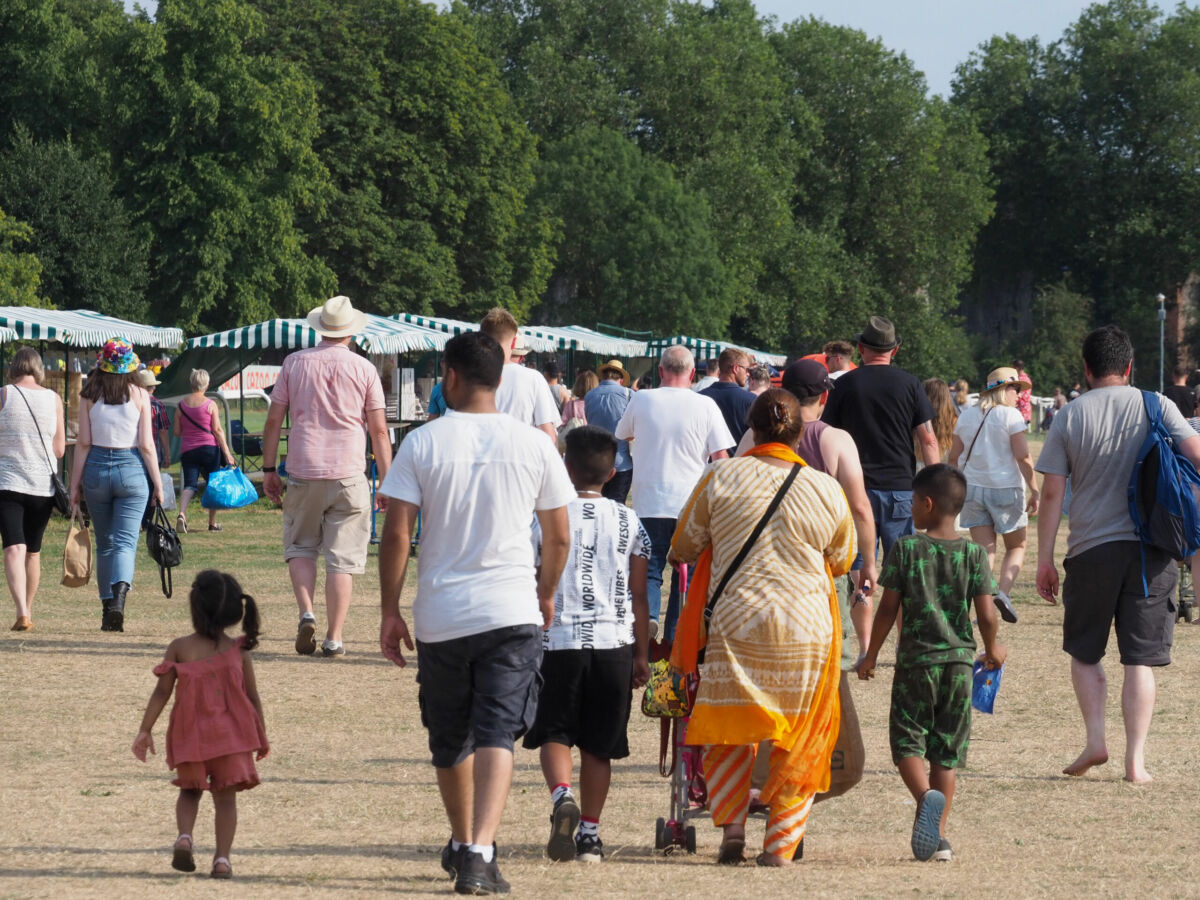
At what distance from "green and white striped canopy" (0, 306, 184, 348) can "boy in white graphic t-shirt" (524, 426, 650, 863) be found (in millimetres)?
14038

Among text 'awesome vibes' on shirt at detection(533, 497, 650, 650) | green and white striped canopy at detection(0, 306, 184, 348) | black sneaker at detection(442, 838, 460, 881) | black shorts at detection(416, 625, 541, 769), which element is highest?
green and white striped canopy at detection(0, 306, 184, 348)

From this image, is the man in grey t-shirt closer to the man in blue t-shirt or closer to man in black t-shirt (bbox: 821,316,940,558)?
man in black t-shirt (bbox: 821,316,940,558)

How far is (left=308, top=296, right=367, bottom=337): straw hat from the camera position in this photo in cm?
952

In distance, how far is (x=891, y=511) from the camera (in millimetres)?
9039

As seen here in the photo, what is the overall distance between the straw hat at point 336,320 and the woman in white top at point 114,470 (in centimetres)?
161

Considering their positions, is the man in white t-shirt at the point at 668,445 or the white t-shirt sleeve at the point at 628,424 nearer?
the man in white t-shirt at the point at 668,445

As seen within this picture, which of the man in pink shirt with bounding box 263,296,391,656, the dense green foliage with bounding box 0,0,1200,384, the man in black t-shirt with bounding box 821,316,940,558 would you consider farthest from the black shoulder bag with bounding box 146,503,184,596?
the dense green foliage with bounding box 0,0,1200,384

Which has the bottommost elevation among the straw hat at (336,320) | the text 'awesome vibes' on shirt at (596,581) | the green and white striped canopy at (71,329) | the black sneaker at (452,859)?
the black sneaker at (452,859)

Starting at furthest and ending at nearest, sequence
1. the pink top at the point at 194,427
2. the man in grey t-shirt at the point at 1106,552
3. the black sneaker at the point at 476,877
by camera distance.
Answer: the pink top at the point at 194,427 < the man in grey t-shirt at the point at 1106,552 < the black sneaker at the point at 476,877

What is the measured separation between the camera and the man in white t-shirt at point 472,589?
15.9ft

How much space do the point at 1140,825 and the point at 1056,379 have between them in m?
67.7

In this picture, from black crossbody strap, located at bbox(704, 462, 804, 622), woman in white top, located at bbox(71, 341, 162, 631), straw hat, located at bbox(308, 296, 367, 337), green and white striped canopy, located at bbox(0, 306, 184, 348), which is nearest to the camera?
black crossbody strap, located at bbox(704, 462, 804, 622)

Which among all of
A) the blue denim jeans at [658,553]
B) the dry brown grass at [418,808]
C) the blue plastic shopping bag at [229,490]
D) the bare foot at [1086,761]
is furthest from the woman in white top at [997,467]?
the blue plastic shopping bag at [229,490]

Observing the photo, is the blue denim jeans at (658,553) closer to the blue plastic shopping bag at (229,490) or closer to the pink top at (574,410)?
the pink top at (574,410)
